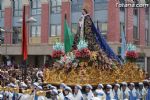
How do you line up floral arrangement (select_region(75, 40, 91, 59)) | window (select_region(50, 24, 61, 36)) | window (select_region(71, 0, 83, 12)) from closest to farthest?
floral arrangement (select_region(75, 40, 91, 59)), window (select_region(71, 0, 83, 12)), window (select_region(50, 24, 61, 36))

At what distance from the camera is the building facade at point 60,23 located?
3888cm

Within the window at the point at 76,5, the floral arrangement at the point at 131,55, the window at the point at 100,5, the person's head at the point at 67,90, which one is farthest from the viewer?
the window at the point at 76,5

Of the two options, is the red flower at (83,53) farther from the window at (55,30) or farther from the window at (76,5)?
the window at (55,30)

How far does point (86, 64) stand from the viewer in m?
17.7

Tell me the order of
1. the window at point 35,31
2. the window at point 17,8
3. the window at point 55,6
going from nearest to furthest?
the window at point 55,6 < the window at point 35,31 < the window at point 17,8

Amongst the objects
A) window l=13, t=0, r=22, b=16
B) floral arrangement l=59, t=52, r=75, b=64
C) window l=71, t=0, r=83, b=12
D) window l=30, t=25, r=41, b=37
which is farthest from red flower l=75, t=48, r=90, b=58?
window l=13, t=0, r=22, b=16

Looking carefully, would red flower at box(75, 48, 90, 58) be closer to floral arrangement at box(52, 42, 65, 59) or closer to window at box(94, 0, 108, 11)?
floral arrangement at box(52, 42, 65, 59)

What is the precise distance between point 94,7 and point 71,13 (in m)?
2.58

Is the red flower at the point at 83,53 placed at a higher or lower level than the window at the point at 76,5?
lower

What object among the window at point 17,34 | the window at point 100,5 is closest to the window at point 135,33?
the window at point 100,5

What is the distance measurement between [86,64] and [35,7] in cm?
2724

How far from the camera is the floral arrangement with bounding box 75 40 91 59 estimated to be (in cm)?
1717

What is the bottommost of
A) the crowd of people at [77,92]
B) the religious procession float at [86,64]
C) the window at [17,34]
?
the crowd of people at [77,92]

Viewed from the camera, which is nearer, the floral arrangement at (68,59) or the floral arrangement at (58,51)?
the floral arrangement at (68,59)
